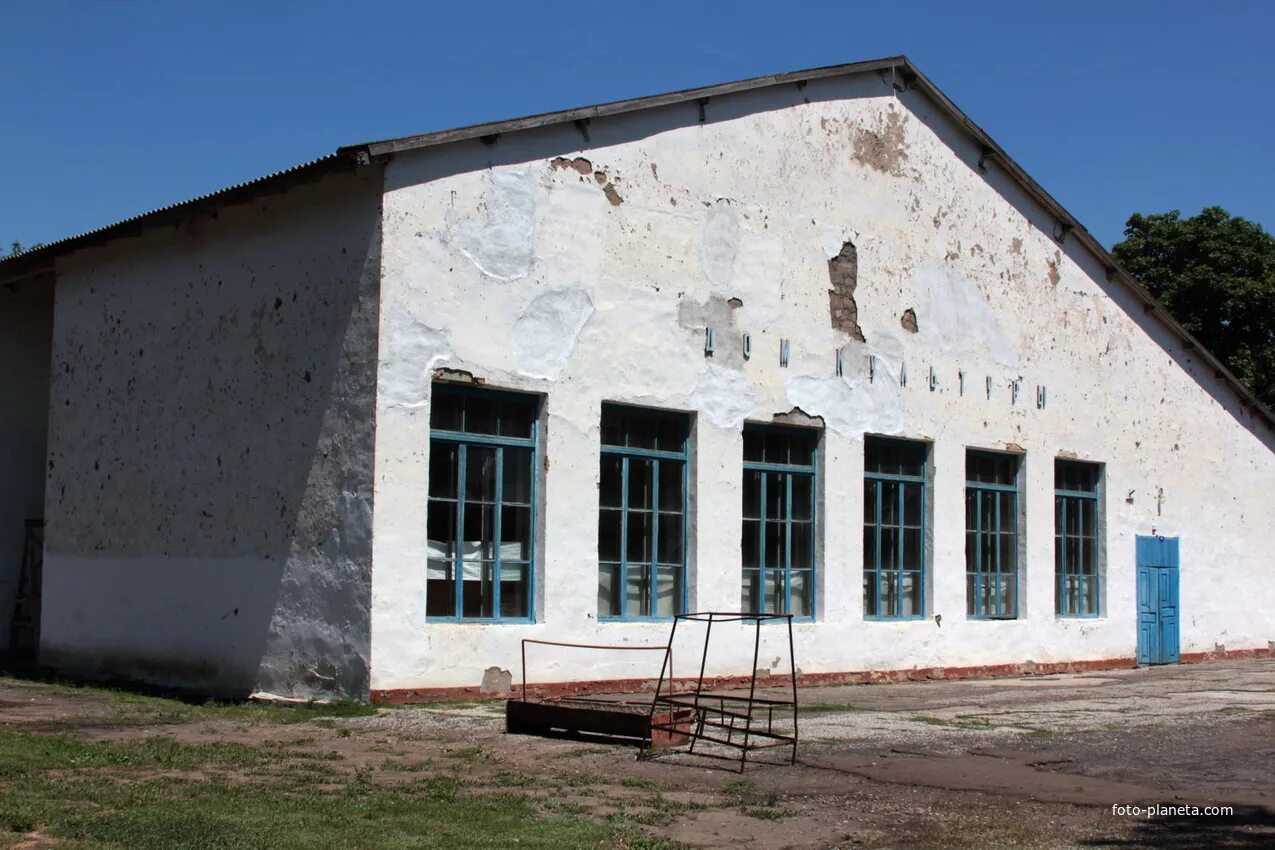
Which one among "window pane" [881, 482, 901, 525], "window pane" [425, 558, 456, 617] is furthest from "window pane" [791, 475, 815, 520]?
"window pane" [425, 558, 456, 617]

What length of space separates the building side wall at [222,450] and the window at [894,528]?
6.51 m

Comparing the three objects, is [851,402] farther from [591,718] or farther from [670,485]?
[591,718]

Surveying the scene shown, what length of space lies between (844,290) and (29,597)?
34.1 ft

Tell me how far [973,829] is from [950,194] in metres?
12.1

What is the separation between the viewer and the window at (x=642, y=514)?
557 inches

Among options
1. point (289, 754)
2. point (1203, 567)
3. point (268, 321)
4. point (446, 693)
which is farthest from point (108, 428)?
point (1203, 567)

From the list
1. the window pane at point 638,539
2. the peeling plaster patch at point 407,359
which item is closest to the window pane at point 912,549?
the window pane at point 638,539

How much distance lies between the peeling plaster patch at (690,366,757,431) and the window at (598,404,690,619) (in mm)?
272

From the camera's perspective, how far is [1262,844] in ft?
22.0

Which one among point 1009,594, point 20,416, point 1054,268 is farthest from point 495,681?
point 1054,268

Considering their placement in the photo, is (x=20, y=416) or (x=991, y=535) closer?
(x=20, y=416)

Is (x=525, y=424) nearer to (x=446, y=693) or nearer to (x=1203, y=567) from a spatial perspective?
(x=446, y=693)

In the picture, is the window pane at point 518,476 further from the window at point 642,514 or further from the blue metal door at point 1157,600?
the blue metal door at point 1157,600

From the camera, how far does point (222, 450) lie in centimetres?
1377
